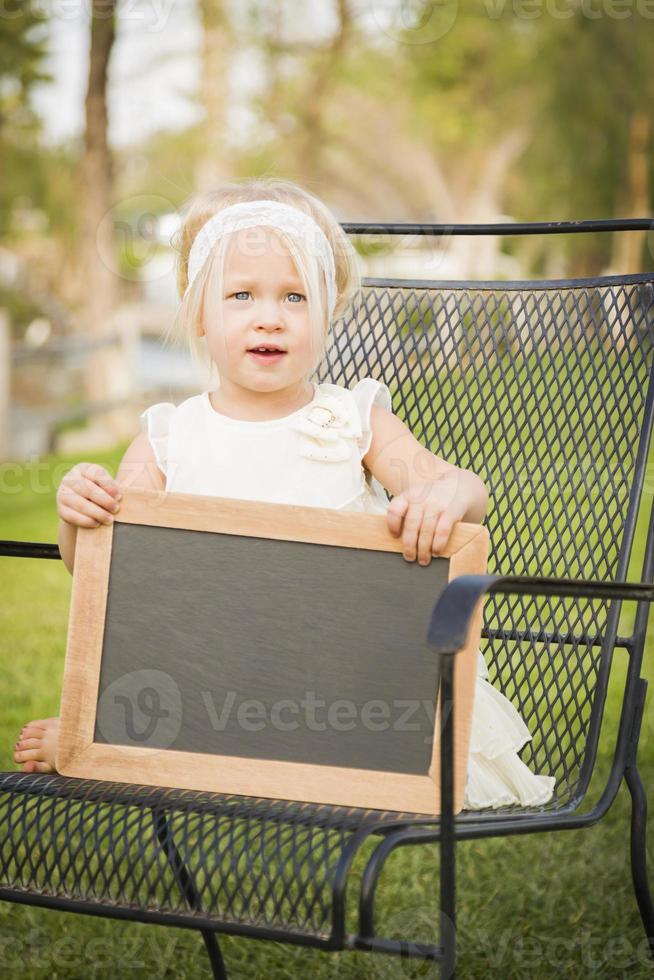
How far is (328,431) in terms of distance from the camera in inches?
84.3

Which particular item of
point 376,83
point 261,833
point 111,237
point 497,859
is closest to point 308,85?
point 376,83

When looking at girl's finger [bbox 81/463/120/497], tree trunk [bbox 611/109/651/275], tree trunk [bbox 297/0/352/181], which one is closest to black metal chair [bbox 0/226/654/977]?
girl's finger [bbox 81/463/120/497]

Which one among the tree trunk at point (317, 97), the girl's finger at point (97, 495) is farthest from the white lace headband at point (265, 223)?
the tree trunk at point (317, 97)

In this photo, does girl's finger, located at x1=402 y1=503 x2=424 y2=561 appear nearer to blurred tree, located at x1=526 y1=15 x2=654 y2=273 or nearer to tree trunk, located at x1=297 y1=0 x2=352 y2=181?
blurred tree, located at x1=526 y1=15 x2=654 y2=273

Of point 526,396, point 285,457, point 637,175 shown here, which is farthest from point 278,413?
point 637,175

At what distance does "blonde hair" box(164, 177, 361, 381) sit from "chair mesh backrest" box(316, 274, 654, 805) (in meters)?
0.22

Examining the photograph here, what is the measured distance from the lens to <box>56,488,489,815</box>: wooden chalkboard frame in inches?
67.3

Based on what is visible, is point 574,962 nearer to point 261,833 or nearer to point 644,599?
point 644,599

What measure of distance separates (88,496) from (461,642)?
64 centimetres

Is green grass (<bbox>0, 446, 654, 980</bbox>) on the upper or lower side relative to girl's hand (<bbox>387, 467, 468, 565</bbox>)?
lower

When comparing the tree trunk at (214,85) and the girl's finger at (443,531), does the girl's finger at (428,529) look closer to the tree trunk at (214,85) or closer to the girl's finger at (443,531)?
the girl's finger at (443,531)

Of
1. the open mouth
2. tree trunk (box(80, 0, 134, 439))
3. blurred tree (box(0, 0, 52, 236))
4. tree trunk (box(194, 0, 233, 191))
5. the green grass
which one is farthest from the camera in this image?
tree trunk (box(194, 0, 233, 191))

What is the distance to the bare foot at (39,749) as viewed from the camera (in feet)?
6.19

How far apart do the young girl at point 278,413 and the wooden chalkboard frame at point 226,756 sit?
0.11 metres
